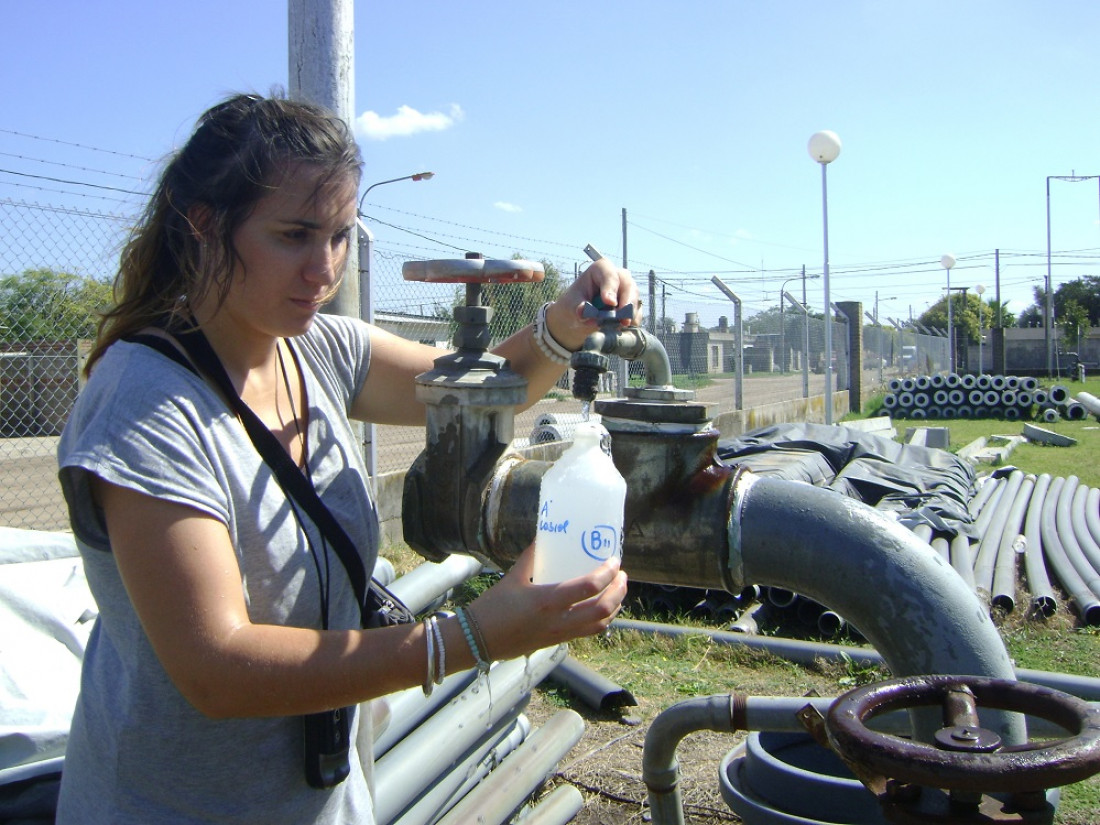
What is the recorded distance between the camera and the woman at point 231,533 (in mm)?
1140

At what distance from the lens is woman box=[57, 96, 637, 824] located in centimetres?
114

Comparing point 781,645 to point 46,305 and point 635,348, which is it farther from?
point 46,305

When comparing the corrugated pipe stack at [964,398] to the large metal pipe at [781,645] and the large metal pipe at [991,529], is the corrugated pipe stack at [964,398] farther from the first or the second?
the large metal pipe at [781,645]

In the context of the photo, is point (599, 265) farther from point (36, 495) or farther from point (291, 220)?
point (36, 495)

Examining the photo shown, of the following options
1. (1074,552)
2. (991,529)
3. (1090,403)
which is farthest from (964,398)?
(1074,552)

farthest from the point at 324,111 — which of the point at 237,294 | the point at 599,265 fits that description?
the point at 599,265

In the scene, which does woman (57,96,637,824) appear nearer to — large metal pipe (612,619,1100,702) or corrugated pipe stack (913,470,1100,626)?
large metal pipe (612,619,1100,702)

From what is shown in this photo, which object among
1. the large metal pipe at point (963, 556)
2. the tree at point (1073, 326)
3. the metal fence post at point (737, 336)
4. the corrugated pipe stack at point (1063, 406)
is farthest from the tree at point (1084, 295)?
the large metal pipe at point (963, 556)

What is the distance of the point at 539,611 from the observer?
3.83ft

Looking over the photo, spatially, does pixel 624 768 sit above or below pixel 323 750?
below

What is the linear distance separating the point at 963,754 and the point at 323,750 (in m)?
0.90

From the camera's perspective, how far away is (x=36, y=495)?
34.4 ft

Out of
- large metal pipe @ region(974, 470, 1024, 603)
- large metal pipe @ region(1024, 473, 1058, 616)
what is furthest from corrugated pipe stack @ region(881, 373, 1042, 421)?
large metal pipe @ region(1024, 473, 1058, 616)

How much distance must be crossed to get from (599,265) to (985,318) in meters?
55.8
